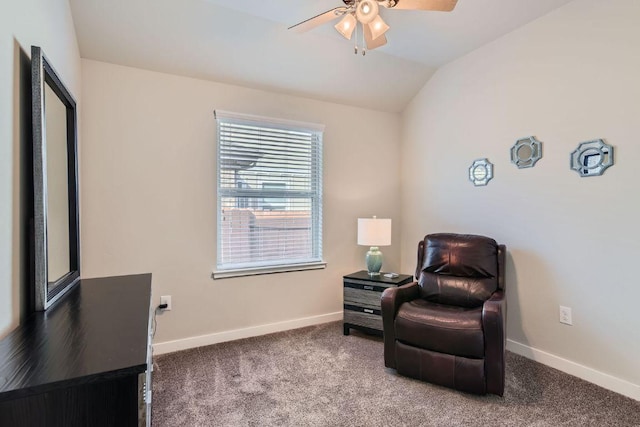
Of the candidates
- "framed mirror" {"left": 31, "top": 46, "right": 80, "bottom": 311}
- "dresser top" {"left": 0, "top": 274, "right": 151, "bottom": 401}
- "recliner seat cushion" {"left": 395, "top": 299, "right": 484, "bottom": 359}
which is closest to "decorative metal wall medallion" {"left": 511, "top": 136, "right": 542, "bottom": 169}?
"recliner seat cushion" {"left": 395, "top": 299, "right": 484, "bottom": 359}

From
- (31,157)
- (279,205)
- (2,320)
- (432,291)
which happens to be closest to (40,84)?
(31,157)

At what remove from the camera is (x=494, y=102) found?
9.45ft

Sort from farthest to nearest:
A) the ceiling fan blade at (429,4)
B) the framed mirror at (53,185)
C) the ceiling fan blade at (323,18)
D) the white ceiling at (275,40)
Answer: the white ceiling at (275,40), the ceiling fan blade at (323,18), the ceiling fan blade at (429,4), the framed mirror at (53,185)

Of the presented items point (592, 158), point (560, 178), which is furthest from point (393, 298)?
point (592, 158)

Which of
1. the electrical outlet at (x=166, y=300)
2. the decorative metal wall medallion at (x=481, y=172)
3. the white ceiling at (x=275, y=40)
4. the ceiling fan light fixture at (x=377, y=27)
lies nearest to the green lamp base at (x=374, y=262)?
the decorative metal wall medallion at (x=481, y=172)

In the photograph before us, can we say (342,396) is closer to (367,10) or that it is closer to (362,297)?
(362,297)

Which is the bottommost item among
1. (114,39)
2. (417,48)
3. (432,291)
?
(432,291)

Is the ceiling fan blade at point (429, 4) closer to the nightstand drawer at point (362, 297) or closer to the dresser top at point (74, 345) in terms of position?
the dresser top at point (74, 345)

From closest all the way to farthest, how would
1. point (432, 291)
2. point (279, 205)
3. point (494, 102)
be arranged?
point (432, 291)
point (494, 102)
point (279, 205)

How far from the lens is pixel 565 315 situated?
2443mm

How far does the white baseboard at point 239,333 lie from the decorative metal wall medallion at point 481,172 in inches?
73.8

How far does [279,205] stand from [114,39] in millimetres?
1799

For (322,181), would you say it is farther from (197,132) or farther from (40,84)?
(40,84)

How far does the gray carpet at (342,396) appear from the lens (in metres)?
1.88
